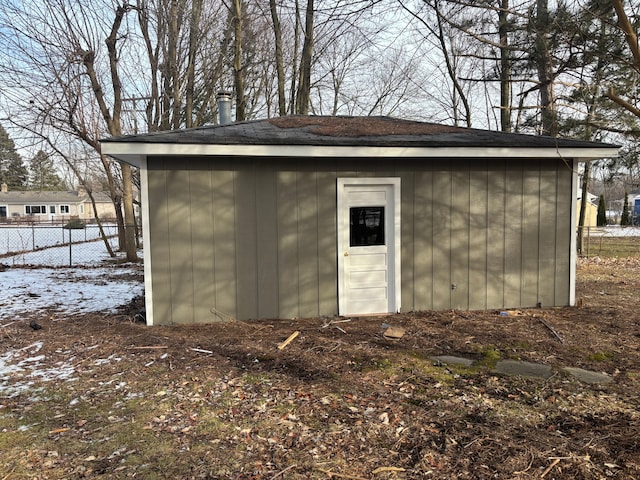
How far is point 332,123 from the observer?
7.17m

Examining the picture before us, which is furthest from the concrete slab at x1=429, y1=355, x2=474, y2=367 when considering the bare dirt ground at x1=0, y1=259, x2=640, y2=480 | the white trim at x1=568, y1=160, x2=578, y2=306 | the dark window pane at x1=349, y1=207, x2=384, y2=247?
the white trim at x1=568, y1=160, x2=578, y2=306

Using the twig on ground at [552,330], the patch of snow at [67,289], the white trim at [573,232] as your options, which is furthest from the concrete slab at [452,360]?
the patch of snow at [67,289]

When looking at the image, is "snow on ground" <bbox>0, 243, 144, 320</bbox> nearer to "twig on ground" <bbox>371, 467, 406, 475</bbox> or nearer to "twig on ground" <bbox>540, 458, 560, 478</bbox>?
"twig on ground" <bbox>371, 467, 406, 475</bbox>

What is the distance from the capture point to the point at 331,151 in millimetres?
5691

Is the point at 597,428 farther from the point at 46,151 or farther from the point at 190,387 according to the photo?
the point at 46,151

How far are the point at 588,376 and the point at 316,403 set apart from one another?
2498 mm

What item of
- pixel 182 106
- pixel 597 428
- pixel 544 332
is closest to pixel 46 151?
pixel 182 106

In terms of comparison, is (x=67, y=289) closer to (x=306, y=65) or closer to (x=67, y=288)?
(x=67, y=288)

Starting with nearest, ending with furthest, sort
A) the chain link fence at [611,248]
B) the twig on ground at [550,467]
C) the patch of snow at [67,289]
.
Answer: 1. the twig on ground at [550,467]
2. the patch of snow at [67,289]
3. the chain link fence at [611,248]

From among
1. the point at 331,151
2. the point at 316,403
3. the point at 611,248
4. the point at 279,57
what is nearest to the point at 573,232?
the point at 331,151

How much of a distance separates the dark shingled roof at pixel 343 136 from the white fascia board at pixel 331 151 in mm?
50

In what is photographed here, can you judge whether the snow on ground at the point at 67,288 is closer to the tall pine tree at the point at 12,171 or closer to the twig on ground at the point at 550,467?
the twig on ground at the point at 550,467

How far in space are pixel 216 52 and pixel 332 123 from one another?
28.8 ft

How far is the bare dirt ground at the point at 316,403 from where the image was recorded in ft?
8.41
